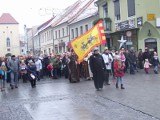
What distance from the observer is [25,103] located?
11.6 metres

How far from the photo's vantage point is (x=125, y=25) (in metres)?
29.2

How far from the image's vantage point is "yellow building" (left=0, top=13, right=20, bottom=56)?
9325cm

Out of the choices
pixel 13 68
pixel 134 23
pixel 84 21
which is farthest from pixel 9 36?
pixel 13 68

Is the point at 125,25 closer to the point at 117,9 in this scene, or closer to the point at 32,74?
the point at 117,9

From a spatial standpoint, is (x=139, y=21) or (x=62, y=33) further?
(x=62, y=33)

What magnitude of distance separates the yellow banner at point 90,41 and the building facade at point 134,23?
10.2 metres

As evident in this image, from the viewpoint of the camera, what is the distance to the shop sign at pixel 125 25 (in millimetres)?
28247

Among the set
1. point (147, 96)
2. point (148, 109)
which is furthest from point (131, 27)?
point (148, 109)

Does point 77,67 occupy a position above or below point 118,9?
below

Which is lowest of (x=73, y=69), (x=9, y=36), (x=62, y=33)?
(x=73, y=69)

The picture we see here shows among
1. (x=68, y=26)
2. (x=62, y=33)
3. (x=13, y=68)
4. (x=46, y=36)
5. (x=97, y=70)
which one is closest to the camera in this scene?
(x=97, y=70)

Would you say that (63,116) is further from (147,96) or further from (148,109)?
(147,96)

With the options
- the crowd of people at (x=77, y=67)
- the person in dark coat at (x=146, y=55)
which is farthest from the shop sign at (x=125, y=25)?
the person in dark coat at (x=146, y=55)

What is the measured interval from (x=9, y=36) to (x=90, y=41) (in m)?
79.4
